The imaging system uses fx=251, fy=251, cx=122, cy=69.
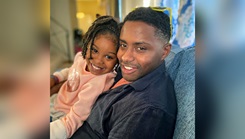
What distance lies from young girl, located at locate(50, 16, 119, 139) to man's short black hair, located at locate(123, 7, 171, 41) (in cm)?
9

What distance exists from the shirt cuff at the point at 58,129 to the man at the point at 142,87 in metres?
0.08

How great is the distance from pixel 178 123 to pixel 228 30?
0.89 feet

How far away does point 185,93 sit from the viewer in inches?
19.6

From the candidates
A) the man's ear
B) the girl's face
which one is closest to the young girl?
the girl's face

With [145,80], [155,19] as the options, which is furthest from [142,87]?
[155,19]

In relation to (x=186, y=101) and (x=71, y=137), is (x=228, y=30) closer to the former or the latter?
(x=186, y=101)

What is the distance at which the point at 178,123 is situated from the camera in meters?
0.50

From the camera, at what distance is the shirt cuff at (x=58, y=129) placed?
0.51 metres

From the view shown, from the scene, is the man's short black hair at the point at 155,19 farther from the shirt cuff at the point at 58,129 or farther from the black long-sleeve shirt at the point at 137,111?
the shirt cuff at the point at 58,129

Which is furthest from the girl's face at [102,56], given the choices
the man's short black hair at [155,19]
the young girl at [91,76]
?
the man's short black hair at [155,19]

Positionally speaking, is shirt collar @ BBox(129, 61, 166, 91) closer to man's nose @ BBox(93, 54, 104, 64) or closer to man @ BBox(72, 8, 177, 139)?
man @ BBox(72, 8, 177, 139)

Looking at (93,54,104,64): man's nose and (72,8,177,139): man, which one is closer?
(72,8,177,139): man

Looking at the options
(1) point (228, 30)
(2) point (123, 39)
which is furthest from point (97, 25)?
(1) point (228, 30)

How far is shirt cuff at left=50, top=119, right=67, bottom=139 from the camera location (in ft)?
1.68
